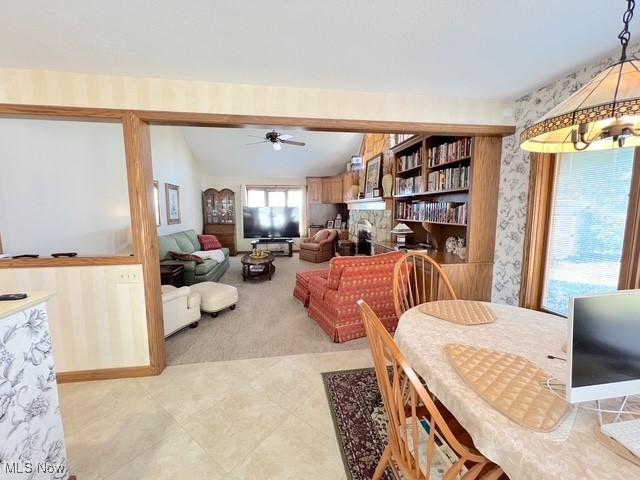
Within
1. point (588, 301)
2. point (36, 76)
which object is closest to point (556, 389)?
point (588, 301)

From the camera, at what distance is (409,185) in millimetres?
4094

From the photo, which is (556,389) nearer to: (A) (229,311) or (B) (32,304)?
(B) (32,304)

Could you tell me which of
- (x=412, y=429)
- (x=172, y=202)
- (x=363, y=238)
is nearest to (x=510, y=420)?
(x=412, y=429)

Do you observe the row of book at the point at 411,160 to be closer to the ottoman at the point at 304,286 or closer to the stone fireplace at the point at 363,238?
the stone fireplace at the point at 363,238

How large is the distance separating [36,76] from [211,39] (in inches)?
53.8

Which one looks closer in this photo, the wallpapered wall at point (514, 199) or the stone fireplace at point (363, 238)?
the wallpapered wall at point (514, 199)

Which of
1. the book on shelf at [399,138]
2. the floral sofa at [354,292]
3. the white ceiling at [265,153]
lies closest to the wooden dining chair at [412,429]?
the floral sofa at [354,292]

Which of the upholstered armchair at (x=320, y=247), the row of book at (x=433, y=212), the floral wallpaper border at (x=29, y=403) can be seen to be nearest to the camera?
the floral wallpaper border at (x=29, y=403)

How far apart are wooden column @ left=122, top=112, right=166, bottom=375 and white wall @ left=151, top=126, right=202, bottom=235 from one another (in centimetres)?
278

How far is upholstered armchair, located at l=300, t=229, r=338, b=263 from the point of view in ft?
22.3

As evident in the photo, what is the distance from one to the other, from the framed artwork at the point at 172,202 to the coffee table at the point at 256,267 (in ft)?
5.52

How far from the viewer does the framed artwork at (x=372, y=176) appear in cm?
516

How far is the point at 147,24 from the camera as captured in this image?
144 centimetres

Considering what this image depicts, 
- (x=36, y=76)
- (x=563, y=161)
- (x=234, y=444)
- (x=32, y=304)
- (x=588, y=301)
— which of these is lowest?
(x=234, y=444)
